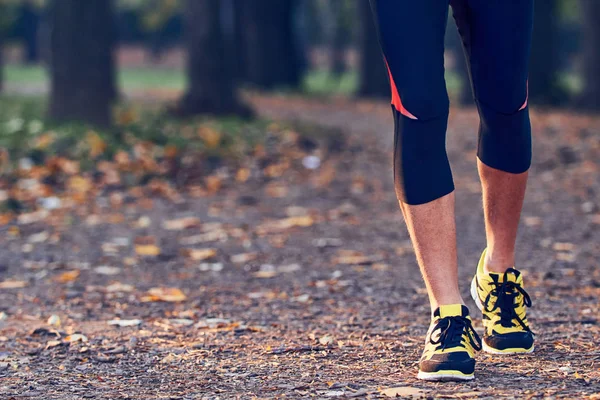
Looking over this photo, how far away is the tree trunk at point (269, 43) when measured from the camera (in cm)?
2447

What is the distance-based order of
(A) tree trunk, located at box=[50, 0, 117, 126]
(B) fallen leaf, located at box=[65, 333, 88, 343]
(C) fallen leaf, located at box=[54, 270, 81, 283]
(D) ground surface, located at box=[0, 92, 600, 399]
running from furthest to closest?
(A) tree trunk, located at box=[50, 0, 117, 126], (C) fallen leaf, located at box=[54, 270, 81, 283], (B) fallen leaf, located at box=[65, 333, 88, 343], (D) ground surface, located at box=[0, 92, 600, 399]

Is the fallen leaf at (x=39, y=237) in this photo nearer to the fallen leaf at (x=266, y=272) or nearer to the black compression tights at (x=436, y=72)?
the fallen leaf at (x=266, y=272)

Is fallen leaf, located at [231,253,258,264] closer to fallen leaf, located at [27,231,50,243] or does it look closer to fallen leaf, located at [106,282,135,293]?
fallen leaf, located at [106,282,135,293]

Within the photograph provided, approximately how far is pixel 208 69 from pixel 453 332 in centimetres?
1134

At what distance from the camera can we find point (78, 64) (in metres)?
11.0

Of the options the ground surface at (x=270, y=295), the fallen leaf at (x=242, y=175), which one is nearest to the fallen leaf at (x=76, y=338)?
the ground surface at (x=270, y=295)

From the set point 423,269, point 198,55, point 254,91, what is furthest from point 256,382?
point 254,91

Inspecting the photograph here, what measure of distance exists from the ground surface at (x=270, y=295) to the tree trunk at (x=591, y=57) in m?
7.74

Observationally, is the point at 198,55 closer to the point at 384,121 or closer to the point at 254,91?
the point at 384,121

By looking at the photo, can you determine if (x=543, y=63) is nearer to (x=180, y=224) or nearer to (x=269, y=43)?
(x=269, y=43)

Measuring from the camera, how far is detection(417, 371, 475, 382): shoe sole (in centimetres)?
275

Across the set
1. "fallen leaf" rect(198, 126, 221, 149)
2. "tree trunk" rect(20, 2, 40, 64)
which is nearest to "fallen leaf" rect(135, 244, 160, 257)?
"fallen leaf" rect(198, 126, 221, 149)

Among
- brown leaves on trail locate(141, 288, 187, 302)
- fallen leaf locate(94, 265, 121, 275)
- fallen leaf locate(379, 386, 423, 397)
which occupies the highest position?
fallen leaf locate(379, 386, 423, 397)

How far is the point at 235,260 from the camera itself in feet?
17.5
